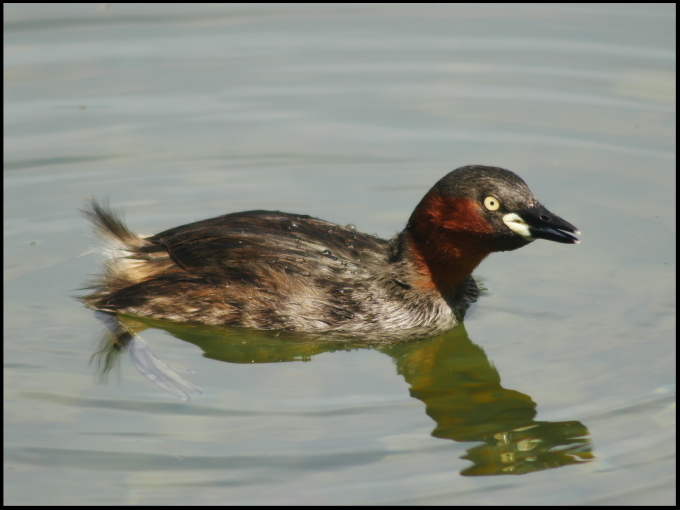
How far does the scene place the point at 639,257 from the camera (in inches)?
319

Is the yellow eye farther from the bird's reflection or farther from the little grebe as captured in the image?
the bird's reflection

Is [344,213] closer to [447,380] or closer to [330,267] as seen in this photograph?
[330,267]

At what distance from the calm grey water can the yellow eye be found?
90 cm

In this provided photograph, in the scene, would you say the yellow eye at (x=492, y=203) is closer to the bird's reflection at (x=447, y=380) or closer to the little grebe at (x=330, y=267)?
the little grebe at (x=330, y=267)

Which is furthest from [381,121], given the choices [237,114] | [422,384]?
[422,384]

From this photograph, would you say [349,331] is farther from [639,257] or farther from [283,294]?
[639,257]

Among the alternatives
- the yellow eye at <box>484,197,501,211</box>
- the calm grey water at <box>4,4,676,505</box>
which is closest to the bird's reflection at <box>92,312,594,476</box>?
the calm grey water at <box>4,4,676,505</box>

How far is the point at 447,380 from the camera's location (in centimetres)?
699

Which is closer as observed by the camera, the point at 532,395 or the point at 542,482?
the point at 542,482

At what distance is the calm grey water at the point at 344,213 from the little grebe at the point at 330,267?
0.19 meters

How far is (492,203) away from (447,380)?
1.14 meters

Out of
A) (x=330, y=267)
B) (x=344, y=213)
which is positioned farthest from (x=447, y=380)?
(x=344, y=213)

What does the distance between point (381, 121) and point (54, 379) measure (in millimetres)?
4429

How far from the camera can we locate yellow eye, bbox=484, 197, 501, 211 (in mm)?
6930
